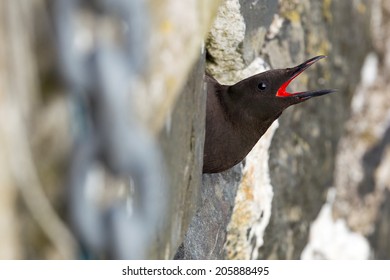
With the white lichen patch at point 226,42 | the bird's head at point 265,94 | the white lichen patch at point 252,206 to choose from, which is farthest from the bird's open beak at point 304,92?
the white lichen patch at point 252,206

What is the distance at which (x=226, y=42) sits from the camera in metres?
4.05

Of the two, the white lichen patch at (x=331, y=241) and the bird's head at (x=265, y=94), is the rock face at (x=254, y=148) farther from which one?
the bird's head at (x=265, y=94)

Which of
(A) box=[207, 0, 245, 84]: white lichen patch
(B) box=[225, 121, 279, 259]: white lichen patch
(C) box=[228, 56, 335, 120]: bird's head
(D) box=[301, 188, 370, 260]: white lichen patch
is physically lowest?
(D) box=[301, 188, 370, 260]: white lichen patch

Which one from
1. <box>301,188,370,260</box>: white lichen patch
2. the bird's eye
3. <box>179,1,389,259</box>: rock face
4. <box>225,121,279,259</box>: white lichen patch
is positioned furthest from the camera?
<box>301,188,370,260</box>: white lichen patch

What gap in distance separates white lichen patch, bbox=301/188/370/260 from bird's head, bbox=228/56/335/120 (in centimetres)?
193

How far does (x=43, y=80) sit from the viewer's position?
1503 mm

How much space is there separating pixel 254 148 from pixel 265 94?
0.62 metres

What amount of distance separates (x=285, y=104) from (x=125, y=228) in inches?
95.5

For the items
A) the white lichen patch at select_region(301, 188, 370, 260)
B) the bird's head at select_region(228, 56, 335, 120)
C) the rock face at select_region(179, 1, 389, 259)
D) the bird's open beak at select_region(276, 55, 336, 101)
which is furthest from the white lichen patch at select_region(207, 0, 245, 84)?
the white lichen patch at select_region(301, 188, 370, 260)

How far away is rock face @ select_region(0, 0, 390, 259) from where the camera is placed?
4.92 feet

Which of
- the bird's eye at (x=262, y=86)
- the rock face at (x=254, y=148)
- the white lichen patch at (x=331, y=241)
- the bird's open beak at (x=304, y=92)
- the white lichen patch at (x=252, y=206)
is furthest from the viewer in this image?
the white lichen patch at (x=331, y=241)

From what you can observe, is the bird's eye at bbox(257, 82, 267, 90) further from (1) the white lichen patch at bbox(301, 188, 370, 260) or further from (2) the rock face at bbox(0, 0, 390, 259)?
(1) the white lichen patch at bbox(301, 188, 370, 260)

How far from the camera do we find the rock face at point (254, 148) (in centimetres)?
150

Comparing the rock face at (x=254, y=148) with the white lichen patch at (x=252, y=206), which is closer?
the rock face at (x=254, y=148)
